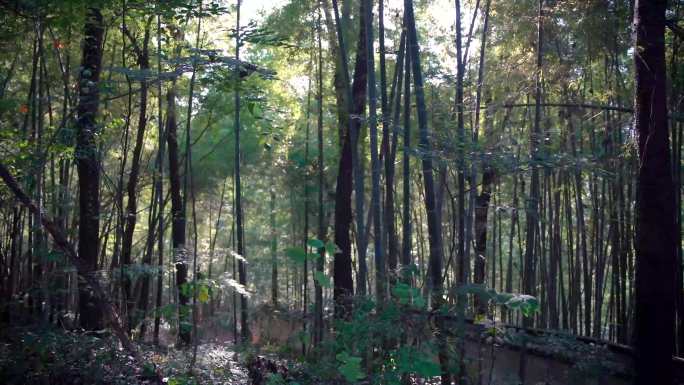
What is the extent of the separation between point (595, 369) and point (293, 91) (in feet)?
20.1

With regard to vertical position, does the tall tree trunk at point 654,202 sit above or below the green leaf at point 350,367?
above

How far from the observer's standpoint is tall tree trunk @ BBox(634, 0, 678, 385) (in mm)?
4773

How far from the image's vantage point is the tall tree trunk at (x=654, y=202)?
15.7ft

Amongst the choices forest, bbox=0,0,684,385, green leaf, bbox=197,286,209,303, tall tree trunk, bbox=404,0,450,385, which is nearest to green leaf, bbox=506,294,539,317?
forest, bbox=0,0,684,385

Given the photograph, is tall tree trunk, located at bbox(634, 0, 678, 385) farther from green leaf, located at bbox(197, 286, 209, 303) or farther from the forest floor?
green leaf, located at bbox(197, 286, 209, 303)

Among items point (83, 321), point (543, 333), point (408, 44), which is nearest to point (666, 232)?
point (543, 333)

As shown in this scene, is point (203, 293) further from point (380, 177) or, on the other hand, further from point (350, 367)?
point (380, 177)

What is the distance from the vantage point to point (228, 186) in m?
15.6

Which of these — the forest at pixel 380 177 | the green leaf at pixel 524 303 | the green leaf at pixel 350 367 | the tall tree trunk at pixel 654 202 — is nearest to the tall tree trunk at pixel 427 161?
the forest at pixel 380 177

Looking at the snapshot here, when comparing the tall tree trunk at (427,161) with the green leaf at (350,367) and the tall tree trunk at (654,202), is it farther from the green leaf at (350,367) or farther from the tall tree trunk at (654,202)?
the tall tree trunk at (654,202)

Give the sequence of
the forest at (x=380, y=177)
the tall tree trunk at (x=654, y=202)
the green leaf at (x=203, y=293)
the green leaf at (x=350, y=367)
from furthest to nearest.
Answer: the tall tree trunk at (x=654, y=202) → the green leaf at (x=203, y=293) → the forest at (x=380, y=177) → the green leaf at (x=350, y=367)

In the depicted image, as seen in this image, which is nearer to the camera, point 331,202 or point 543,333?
point 543,333

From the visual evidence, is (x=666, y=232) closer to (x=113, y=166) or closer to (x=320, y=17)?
(x=320, y=17)

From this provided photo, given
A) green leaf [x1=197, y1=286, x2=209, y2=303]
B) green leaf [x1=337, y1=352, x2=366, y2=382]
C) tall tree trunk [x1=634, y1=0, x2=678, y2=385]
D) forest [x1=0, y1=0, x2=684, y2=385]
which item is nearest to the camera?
green leaf [x1=337, y1=352, x2=366, y2=382]
